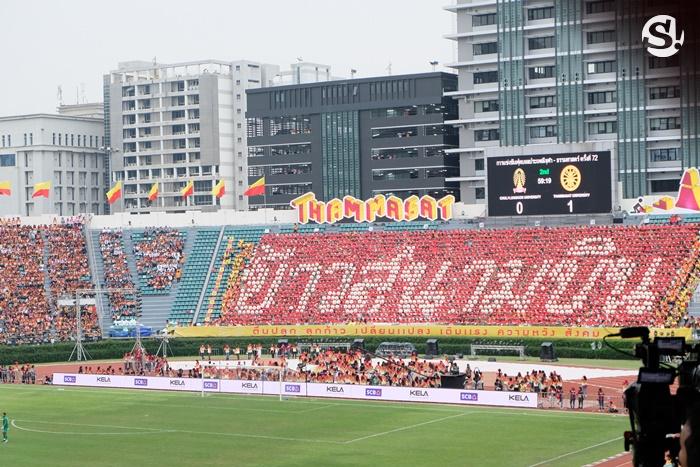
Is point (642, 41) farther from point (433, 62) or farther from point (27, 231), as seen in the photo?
point (433, 62)

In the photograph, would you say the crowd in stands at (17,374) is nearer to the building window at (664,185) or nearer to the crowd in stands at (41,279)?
the crowd in stands at (41,279)

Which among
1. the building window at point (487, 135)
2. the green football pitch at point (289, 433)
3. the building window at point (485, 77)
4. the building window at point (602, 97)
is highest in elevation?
the building window at point (485, 77)

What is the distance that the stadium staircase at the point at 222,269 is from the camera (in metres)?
100

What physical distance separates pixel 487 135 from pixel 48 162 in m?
74.3

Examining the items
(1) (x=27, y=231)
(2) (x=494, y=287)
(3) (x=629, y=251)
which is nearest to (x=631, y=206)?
(3) (x=629, y=251)

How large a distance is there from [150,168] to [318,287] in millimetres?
81820

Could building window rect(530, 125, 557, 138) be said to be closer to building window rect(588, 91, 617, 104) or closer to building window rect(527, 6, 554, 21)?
building window rect(588, 91, 617, 104)

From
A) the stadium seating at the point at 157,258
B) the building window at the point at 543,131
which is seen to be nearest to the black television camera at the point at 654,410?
the stadium seating at the point at 157,258

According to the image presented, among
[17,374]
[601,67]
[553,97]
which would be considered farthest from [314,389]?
[553,97]

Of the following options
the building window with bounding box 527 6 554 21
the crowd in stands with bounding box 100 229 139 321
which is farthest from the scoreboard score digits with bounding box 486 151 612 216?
the crowd in stands with bounding box 100 229 139 321

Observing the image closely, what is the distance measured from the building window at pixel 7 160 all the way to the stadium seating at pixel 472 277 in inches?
3093

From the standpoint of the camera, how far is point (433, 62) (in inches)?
5369

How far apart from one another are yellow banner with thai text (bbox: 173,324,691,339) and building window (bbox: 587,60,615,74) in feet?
118

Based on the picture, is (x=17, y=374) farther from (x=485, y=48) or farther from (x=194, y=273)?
(x=485, y=48)
